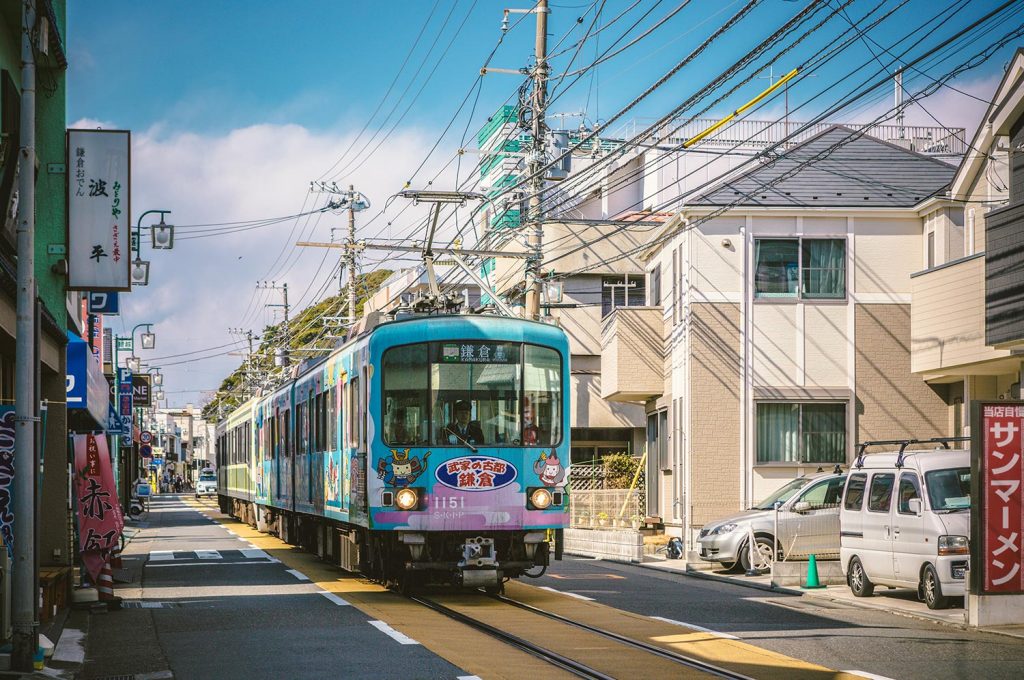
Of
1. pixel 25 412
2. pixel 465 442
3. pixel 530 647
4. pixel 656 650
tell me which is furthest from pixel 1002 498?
pixel 25 412

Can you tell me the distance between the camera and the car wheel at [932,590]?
13.9 metres

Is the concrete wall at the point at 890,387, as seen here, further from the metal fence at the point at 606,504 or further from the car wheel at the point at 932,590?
the car wheel at the point at 932,590

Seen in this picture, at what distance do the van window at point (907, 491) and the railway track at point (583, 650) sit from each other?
14.6 ft

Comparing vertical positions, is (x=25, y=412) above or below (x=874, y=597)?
above

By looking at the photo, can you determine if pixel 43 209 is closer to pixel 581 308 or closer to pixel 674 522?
pixel 674 522

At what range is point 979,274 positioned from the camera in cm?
2072

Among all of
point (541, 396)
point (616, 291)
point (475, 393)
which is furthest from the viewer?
point (616, 291)

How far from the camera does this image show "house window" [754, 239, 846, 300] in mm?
25703

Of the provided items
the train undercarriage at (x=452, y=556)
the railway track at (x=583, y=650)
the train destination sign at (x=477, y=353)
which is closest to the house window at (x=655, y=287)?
the train undercarriage at (x=452, y=556)

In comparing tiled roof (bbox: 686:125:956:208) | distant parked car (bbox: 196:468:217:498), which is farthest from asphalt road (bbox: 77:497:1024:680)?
distant parked car (bbox: 196:468:217:498)

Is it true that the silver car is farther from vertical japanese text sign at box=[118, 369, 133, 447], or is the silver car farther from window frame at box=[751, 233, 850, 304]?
vertical japanese text sign at box=[118, 369, 133, 447]

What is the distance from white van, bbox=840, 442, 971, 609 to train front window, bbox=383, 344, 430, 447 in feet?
17.9

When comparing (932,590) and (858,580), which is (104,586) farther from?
(932,590)

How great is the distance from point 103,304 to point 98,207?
15308 millimetres
